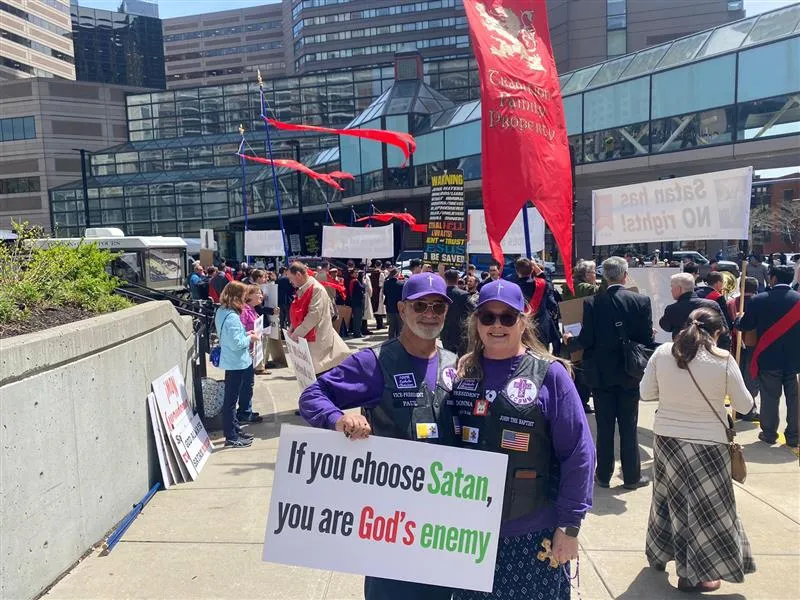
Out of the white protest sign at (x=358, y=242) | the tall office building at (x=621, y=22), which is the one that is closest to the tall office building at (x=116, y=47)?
the tall office building at (x=621, y=22)

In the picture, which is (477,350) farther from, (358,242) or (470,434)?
(358,242)

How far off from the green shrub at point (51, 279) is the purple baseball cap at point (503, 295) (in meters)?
3.35

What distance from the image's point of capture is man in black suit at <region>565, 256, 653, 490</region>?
5277mm

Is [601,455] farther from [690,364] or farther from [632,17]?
[632,17]

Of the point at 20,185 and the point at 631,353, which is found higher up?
the point at 20,185

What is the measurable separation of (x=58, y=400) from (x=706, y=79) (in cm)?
2613

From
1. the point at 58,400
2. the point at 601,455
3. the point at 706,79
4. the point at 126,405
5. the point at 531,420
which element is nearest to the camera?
the point at 531,420

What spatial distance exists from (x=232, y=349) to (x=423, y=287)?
4.43 m

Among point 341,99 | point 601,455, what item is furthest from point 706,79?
point 341,99

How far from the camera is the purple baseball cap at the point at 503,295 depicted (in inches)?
100

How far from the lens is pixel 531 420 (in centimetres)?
241

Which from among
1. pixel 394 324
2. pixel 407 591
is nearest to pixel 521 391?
pixel 407 591

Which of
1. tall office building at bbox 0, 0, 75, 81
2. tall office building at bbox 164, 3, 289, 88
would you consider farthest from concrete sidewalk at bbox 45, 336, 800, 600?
tall office building at bbox 164, 3, 289, 88

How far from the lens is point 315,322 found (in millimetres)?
7074
